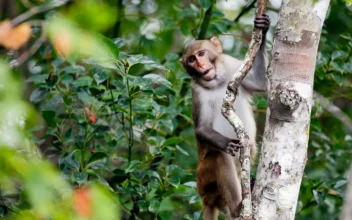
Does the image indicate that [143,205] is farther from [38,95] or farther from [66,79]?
[38,95]

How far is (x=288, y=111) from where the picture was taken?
402 centimetres

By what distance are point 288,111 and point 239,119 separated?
1.24 ft

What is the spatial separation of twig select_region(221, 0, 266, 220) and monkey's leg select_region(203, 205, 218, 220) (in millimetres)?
2072

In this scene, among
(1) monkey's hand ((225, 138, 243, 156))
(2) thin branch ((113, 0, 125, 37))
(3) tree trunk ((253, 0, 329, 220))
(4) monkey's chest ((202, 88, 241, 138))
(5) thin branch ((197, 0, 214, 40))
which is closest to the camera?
(3) tree trunk ((253, 0, 329, 220))

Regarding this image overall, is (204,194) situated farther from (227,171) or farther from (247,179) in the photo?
(247,179)

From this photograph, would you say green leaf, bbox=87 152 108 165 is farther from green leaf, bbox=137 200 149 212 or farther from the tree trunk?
the tree trunk

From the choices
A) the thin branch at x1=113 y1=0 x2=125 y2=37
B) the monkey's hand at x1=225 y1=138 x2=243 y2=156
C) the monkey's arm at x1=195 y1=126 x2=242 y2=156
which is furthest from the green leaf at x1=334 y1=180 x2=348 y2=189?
the thin branch at x1=113 y1=0 x2=125 y2=37

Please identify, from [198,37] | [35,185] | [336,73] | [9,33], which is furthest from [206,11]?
[35,185]

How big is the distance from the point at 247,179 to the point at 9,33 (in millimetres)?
2085

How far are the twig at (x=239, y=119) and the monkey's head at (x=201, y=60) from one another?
63.3 inches

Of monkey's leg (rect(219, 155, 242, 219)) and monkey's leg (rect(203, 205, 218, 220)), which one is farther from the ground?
monkey's leg (rect(219, 155, 242, 219))

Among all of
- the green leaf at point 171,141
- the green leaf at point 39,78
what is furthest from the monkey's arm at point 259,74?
the green leaf at point 39,78

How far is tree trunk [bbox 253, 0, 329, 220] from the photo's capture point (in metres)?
3.98

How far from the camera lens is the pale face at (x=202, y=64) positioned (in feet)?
20.0
